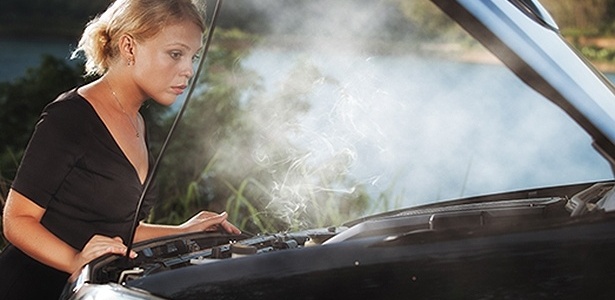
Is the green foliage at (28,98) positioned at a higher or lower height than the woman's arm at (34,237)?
lower

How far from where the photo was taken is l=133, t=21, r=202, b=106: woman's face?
7.96 feet

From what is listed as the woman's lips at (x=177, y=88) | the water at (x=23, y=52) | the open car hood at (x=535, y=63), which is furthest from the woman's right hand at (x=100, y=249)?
the water at (x=23, y=52)

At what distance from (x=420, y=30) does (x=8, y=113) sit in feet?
6.89

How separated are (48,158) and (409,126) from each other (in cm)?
83

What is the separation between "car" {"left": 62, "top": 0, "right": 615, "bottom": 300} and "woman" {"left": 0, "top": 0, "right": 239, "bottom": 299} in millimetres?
534

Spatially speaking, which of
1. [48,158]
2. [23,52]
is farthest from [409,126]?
[23,52]

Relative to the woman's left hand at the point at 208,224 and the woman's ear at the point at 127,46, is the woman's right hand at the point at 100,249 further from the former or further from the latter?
the woman's ear at the point at 127,46

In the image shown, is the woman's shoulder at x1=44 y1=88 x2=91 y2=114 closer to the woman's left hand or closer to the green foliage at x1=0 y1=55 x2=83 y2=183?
the woman's left hand

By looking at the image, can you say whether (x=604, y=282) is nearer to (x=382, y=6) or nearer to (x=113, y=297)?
(x=113, y=297)

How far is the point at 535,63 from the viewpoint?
68.7 inches

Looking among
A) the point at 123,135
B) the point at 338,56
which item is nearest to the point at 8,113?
the point at 338,56

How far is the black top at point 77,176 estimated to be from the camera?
2426 mm

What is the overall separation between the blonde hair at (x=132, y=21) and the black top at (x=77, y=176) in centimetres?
14

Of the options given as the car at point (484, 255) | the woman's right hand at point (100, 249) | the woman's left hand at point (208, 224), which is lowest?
the woman's left hand at point (208, 224)
